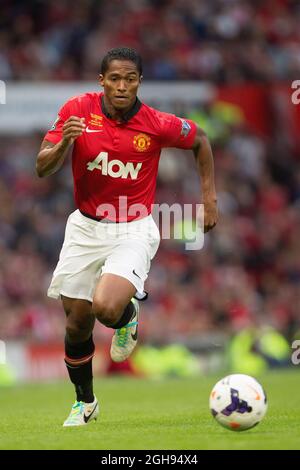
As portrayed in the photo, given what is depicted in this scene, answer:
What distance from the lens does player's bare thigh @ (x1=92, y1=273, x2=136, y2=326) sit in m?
8.02

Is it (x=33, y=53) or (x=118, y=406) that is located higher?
(x=33, y=53)

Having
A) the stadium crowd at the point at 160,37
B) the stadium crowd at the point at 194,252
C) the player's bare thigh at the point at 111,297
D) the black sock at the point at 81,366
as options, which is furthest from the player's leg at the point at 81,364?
the stadium crowd at the point at 160,37

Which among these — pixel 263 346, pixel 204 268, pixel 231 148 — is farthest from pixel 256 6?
pixel 263 346

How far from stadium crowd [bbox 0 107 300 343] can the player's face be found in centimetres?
933

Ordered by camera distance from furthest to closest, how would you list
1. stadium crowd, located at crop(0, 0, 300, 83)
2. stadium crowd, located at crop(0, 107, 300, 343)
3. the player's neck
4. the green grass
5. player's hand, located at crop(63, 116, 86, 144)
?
stadium crowd, located at crop(0, 0, 300, 83), stadium crowd, located at crop(0, 107, 300, 343), the player's neck, player's hand, located at crop(63, 116, 86, 144), the green grass

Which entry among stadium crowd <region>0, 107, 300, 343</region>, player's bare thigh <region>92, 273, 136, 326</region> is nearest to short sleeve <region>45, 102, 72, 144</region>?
player's bare thigh <region>92, 273, 136, 326</region>

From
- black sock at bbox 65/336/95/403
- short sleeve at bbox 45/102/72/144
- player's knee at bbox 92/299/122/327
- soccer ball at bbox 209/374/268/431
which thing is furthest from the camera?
black sock at bbox 65/336/95/403

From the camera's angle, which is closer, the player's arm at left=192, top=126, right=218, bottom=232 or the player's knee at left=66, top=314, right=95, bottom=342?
the player's knee at left=66, top=314, right=95, bottom=342

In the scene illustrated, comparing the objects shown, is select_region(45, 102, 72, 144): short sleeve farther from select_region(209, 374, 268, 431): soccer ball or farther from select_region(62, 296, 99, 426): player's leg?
select_region(209, 374, 268, 431): soccer ball

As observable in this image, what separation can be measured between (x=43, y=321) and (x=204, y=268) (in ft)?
10.4

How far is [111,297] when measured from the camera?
8047 mm

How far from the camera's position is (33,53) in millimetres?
20781

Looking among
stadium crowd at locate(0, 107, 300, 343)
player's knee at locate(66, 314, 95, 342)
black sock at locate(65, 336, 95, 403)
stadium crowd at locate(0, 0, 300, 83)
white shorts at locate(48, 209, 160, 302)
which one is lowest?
black sock at locate(65, 336, 95, 403)
